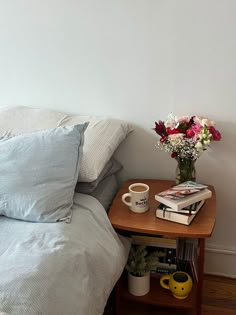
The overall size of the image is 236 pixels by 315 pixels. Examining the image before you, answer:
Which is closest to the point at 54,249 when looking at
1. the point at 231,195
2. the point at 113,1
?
the point at 231,195

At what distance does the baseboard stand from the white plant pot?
1.43 ft

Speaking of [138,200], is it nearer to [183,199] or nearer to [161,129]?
[183,199]

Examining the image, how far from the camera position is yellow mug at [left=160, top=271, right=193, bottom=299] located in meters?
1.82

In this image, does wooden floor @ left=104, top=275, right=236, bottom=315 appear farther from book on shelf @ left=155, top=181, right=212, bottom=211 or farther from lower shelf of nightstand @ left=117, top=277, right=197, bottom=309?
book on shelf @ left=155, top=181, right=212, bottom=211

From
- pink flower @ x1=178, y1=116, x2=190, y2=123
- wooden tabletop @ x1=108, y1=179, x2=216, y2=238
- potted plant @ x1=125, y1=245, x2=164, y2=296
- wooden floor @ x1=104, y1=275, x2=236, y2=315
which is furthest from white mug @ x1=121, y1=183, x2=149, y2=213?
wooden floor @ x1=104, y1=275, x2=236, y2=315

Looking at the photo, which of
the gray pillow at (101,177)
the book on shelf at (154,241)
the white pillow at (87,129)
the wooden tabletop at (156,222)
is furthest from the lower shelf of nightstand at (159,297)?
the white pillow at (87,129)

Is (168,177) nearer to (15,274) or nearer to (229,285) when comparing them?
(229,285)

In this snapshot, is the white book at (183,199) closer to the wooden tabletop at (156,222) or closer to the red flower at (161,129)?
the wooden tabletop at (156,222)

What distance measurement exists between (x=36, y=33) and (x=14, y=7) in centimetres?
17

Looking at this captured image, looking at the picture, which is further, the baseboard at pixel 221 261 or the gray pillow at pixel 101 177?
the baseboard at pixel 221 261

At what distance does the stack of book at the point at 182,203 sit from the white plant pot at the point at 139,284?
1.11 feet

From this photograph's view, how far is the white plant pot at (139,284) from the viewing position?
1.86 metres

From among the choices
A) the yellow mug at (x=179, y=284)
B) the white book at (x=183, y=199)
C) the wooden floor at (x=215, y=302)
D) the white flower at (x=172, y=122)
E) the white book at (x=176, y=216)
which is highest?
the white flower at (x=172, y=122)

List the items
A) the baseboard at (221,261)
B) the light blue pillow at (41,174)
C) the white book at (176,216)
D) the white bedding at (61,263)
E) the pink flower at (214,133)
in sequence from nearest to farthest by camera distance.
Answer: the white bedding at (61,263) < the light blue pillow at (41,174) < the white book at (176,216) < the pink flower at (214,133) < the baseboard at (221,261)
